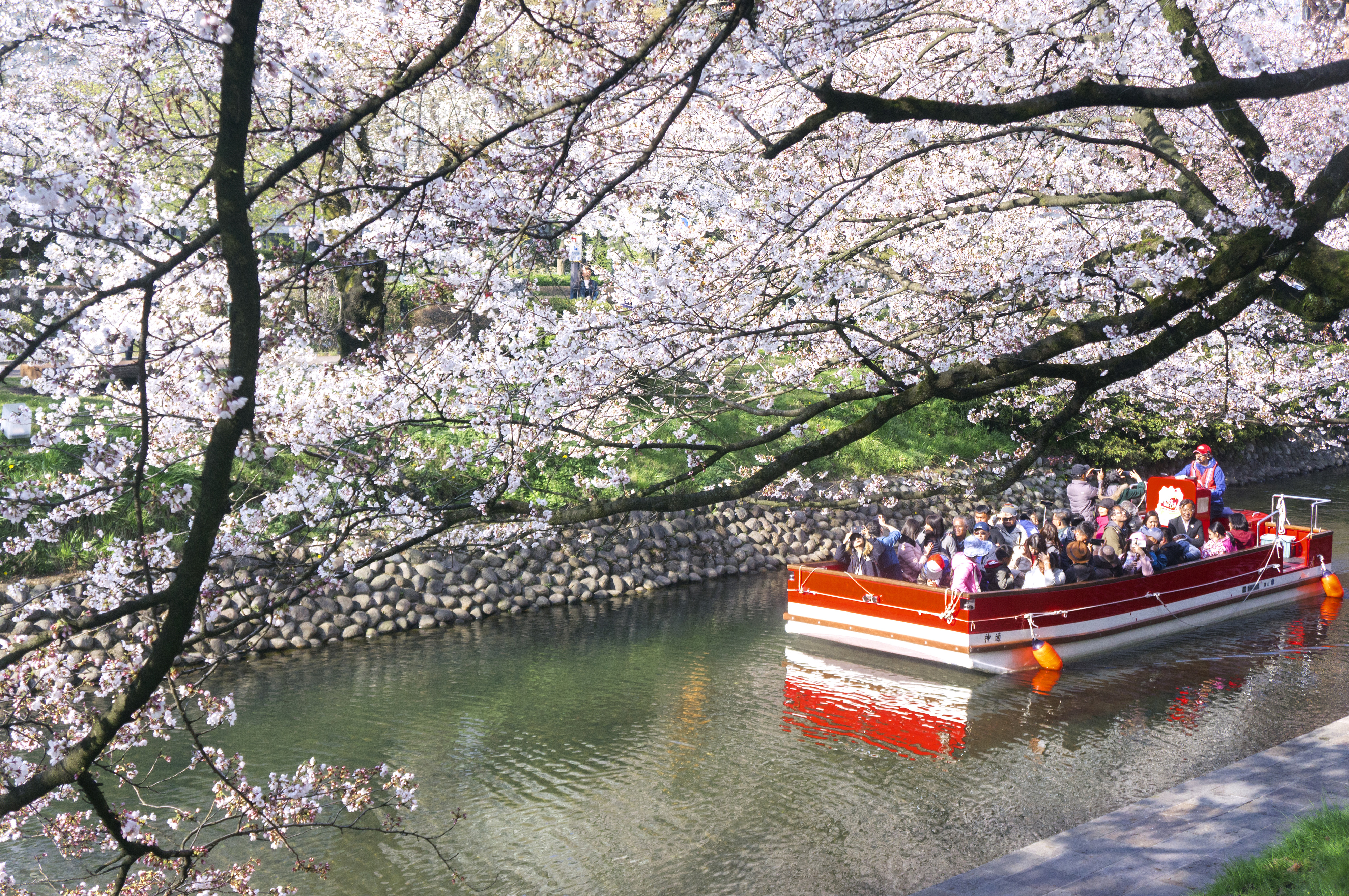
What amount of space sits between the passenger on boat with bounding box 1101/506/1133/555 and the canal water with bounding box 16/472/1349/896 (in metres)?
1.47

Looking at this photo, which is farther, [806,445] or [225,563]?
[225,563]

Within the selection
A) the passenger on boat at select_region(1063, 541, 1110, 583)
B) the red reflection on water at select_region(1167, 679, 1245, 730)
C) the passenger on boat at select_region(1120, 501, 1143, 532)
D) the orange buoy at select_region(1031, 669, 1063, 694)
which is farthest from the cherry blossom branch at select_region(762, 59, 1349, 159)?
the passenger on boat at select_region(1120, 501, 1143, 532)

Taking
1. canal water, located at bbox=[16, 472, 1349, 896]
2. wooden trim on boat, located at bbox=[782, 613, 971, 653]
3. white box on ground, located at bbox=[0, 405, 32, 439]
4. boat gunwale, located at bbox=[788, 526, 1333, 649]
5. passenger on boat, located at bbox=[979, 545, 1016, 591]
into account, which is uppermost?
white box on ground, located at bbox=[0, 405, 32, 439]

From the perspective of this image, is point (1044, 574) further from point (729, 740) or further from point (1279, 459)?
point (1279, 459)

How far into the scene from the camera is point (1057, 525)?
13.5 metres

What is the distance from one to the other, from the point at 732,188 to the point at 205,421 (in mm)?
5506

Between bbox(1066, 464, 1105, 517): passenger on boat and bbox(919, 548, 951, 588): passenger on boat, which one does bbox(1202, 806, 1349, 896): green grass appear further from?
bbox(1066, 464, 1105, 517): passenger on boat

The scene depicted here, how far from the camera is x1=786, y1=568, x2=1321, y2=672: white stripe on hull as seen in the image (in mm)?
12039

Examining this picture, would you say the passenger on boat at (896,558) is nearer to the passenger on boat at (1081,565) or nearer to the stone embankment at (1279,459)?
the passenger on boat at (1081,565)

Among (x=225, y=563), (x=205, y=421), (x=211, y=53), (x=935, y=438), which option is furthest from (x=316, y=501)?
(x=935, y=438)

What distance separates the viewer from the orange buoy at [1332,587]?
52.7 feet

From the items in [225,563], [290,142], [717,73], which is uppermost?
[717,73]

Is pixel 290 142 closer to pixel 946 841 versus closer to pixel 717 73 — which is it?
pixel 717 73

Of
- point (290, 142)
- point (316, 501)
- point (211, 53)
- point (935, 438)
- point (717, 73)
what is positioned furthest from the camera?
point (935, 438)
